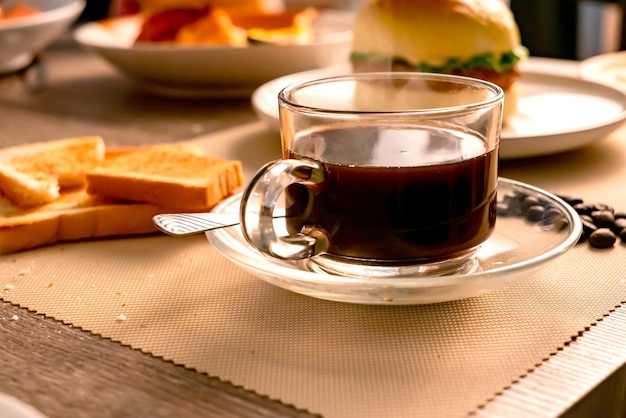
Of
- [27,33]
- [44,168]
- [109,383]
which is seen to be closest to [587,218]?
[109,383]

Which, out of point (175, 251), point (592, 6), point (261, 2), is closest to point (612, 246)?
point (175, 251)

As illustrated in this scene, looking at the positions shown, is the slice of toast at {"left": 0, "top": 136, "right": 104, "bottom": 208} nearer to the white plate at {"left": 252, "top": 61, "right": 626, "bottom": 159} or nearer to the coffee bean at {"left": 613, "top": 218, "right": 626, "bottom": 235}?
the white plate at {"left": 252, "top": 61, "right": 626, "bottom": 159}

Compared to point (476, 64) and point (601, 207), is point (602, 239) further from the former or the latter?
point (476, 64)

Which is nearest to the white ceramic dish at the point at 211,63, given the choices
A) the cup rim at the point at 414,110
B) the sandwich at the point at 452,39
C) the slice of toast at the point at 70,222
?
the sandwich at the point at 452,39

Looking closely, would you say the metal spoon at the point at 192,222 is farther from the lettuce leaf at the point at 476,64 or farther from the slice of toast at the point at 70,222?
the lettuce leaf at the point at 476,64

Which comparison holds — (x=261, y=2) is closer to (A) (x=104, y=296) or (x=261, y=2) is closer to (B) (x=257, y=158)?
(B) (x=257, y=158)
